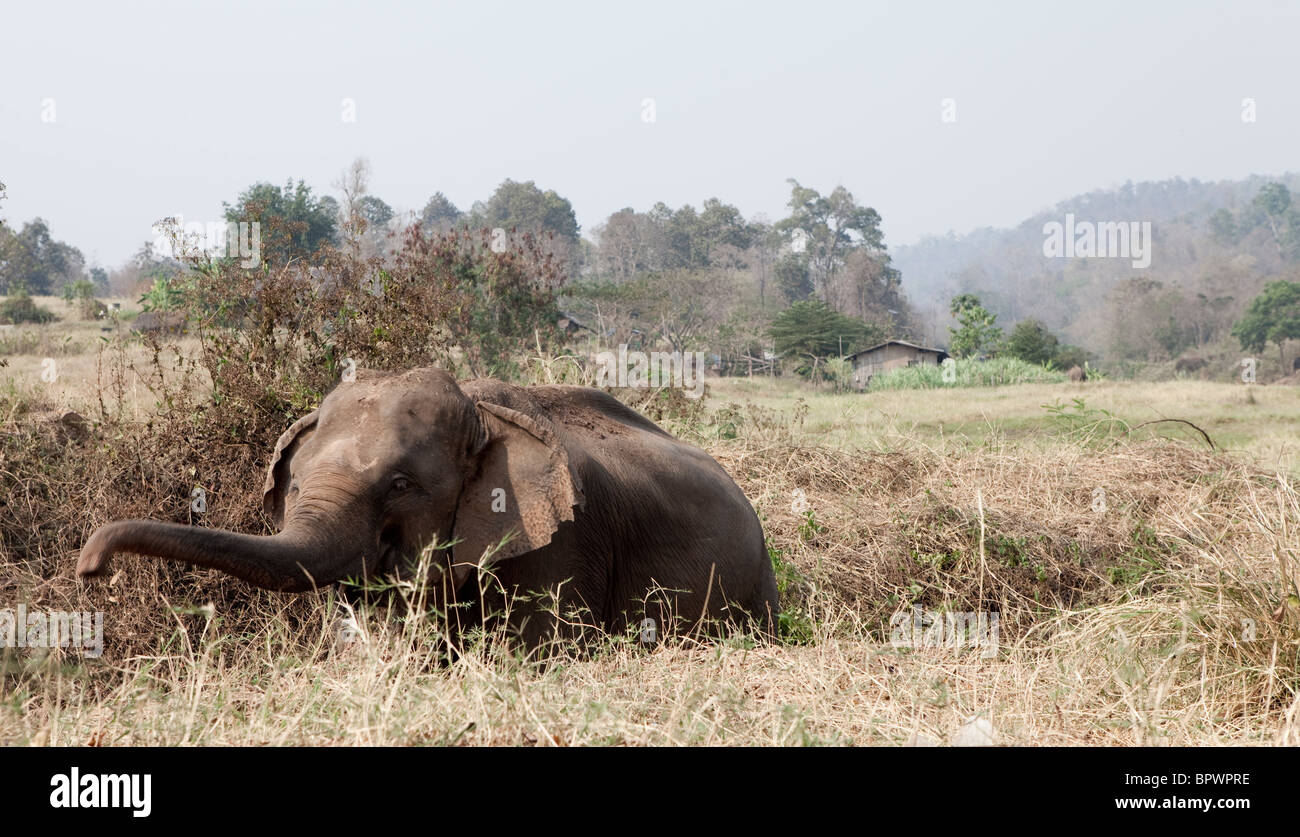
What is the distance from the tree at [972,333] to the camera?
156ft

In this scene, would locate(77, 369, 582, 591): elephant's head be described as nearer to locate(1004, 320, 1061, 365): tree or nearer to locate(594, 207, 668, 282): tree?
locate(1004, 320, 1061, 365): tree

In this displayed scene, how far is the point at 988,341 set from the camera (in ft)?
158

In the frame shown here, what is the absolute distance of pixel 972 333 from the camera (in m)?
47.5

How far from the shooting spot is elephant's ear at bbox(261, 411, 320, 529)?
5.46 metres

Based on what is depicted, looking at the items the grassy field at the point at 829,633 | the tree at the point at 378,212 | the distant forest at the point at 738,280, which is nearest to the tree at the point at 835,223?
the distant forest at the point at 738,280

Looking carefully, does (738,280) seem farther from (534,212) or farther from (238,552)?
(238,552)

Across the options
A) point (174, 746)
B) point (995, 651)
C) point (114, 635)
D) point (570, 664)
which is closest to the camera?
point (174, 746)

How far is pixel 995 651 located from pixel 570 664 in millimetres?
2133

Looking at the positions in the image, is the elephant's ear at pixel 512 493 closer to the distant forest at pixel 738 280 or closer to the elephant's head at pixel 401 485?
the elephant's head at pixel 401 485

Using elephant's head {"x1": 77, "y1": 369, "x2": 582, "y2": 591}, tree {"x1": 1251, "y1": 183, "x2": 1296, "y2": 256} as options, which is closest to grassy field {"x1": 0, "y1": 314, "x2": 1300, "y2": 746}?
elephant's head {"x1": 77, "y1": 369, "x2": 582, "y2": 591}

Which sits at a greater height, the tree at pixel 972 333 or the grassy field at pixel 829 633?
the tree at pixel 972 333

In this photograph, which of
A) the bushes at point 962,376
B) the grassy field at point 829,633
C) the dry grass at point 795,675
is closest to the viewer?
the dry grass at point 795,675
